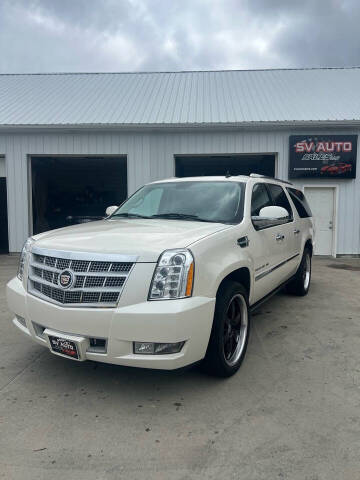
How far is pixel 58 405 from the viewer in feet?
9.72

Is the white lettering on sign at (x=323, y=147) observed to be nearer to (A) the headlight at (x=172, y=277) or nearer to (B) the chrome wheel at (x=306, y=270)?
(B) the chrome wheel at (x=306, y=270)

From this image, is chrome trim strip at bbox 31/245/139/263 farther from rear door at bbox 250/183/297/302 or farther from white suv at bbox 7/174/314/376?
rear door at bbox 250/183/297/302

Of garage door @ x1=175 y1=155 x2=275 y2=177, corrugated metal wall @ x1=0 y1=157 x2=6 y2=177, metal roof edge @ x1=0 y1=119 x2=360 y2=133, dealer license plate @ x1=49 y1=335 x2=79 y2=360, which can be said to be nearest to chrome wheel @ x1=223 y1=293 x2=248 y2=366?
dealer license plate @ x1=49 y1=335 x2=79 y2=360

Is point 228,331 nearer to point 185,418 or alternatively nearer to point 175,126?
point 185,418

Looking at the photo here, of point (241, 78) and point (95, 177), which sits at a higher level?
point (241, 78)

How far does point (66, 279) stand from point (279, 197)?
3.49 m

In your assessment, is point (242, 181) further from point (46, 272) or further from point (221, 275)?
point (46, 272)

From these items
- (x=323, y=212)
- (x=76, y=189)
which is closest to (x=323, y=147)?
(x=323, y=212)

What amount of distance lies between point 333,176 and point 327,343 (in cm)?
832

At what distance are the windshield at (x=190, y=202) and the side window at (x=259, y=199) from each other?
200 mm

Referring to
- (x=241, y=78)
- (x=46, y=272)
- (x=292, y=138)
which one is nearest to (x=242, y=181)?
(x=46, y=272)

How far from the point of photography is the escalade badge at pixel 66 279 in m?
2.91

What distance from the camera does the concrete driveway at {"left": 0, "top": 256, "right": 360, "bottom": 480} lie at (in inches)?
90.0

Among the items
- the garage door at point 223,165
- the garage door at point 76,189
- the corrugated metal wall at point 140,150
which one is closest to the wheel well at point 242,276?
the corrugated metal wall at point 140,150
